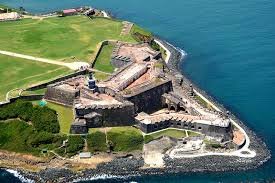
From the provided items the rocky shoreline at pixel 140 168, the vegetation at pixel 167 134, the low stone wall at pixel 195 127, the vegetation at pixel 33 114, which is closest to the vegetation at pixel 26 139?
the vegetation at pixel 33 114

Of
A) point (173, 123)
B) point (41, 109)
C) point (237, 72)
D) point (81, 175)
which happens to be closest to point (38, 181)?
point (81, 175)

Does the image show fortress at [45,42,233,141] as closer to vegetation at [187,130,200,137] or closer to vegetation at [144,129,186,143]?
vegetation at [187,130,200,137]

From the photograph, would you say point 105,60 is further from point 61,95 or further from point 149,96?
point 149,96

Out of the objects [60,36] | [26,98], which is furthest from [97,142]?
[60,36]

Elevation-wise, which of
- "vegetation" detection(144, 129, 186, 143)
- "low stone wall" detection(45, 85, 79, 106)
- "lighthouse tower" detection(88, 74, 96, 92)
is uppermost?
"lighthouse tower" detection(88, 74, 96, 92)

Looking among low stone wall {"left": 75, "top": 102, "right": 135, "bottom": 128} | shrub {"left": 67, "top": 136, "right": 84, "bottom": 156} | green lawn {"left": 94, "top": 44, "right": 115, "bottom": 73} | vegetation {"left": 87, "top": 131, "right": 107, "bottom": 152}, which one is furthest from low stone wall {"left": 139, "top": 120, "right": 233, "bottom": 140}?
green lawn {"left": 94, "top": 44, "right": 115, "bottom": 73}

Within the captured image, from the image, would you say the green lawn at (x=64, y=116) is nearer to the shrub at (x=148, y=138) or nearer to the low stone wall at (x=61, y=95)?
the low stone wall at (x=61, y=95)
